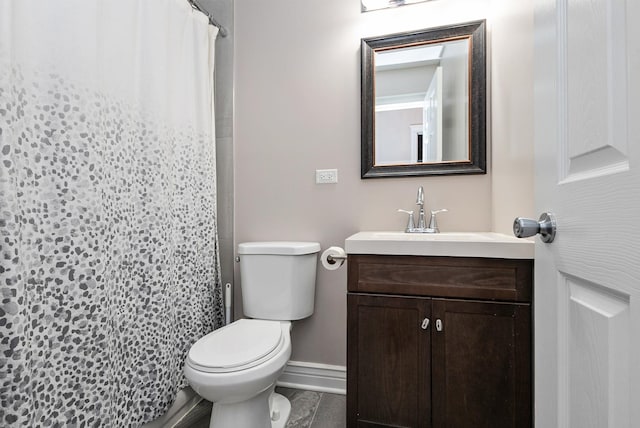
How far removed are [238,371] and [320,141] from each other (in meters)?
1.22

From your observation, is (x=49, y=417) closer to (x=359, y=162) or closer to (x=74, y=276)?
(x=74, y=276)

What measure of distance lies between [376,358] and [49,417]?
3.34ft

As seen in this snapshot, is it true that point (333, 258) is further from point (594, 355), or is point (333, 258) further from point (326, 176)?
point (594, 355)

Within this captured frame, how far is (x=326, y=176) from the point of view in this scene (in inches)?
68.6

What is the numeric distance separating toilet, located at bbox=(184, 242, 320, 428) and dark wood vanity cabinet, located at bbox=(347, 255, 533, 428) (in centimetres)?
34

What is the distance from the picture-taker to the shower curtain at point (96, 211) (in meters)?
0.84

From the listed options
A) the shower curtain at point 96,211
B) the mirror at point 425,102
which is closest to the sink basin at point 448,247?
the mirror at point 425,102

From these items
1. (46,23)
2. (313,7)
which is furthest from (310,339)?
(313,7)

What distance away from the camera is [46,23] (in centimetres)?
90

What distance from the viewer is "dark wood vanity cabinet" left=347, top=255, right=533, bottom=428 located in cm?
98

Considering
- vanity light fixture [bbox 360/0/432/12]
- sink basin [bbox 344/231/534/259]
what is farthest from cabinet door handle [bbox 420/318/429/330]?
vanity light fixture [bbox 360/0/432/12]

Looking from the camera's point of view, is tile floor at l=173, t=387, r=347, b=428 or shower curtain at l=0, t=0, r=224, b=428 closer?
shower curtain at l=0, t=0, r=224, b=428

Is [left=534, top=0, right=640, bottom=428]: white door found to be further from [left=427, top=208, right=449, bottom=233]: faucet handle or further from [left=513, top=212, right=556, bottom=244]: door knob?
[left=427, top=208, right=449, bottom=233]: faucet handle

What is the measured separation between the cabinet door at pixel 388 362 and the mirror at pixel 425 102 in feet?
2.58
